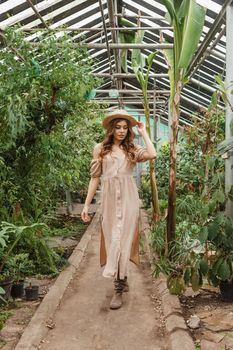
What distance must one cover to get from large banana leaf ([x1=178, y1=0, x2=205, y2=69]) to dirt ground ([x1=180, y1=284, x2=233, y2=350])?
7.54ft

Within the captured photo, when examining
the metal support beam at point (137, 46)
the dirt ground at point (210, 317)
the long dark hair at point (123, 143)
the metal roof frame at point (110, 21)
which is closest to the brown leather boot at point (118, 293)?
the dirt ground at point (210, 317)

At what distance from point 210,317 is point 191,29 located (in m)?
2.74

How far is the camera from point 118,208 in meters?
4.21

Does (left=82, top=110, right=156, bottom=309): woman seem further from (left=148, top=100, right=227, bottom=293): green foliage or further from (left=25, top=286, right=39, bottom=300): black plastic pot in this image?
(left=25, top=286, right=39, bottom=300): black plastic pot

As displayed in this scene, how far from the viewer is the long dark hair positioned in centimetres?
427

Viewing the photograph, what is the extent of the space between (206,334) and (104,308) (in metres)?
1.06

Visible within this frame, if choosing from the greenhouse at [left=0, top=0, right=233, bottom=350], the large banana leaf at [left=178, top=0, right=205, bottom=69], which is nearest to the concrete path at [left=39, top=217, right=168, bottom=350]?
the greenhouse at [left=0, top=0, right=233, bottom=350]

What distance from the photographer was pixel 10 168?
4.94m

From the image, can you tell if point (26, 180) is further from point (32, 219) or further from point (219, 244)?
point (219, 244)

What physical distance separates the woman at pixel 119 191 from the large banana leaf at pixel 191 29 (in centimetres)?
93

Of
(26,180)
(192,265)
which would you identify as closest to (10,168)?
(26,180)

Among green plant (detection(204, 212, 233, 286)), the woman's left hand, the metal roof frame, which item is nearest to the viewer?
green plant (detection(204, 212, 233, 286))

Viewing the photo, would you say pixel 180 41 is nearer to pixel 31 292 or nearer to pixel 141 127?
pixel 141 127

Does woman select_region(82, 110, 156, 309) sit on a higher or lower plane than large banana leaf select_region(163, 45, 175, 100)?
lower
